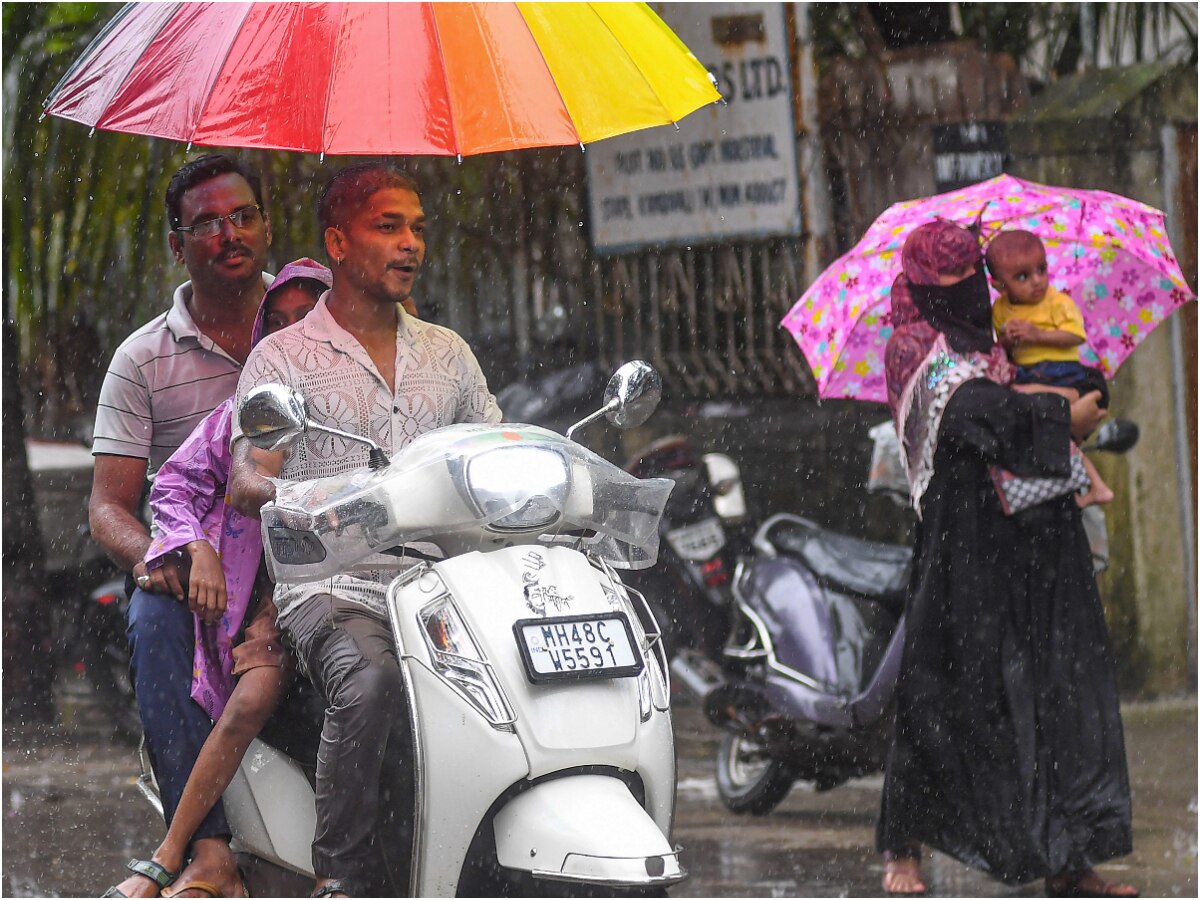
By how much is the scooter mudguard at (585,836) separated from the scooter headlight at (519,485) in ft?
1.65

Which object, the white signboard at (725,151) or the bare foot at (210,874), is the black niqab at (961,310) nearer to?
the bare foot at (210,874)

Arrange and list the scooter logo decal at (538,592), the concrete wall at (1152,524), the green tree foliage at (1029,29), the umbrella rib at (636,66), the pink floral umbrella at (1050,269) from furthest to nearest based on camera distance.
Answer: the green tree foliage at (1029,29) → the concrete wall at (1152,524) → the pink floral umbrella at (1050,269) → the umbrella rib at (636,66) → the scooter logo decal at (538,592)

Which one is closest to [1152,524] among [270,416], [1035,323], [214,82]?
[1035,323]

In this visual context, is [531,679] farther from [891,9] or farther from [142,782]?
[891,9]

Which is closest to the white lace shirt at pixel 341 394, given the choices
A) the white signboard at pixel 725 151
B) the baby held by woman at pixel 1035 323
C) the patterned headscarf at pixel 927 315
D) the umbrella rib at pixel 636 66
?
the umbrella rib at pixel 636 66

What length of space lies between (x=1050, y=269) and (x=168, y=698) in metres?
3.37

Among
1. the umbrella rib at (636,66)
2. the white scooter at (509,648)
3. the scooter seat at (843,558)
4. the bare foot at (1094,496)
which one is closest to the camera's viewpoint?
the white scooter at (509,648)

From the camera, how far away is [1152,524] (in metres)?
8.61

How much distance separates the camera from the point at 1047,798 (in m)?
5.17

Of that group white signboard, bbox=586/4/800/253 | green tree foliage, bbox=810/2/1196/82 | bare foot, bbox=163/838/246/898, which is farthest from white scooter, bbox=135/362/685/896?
green tree foliage, bbox=810/2/1196/82

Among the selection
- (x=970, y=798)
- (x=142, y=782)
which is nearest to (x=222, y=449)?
(x=142, y=782)

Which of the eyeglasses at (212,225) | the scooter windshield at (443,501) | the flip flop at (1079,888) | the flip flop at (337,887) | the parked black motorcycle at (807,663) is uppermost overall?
the eyeglasses at (212,225)

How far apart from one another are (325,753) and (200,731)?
23.5 inches

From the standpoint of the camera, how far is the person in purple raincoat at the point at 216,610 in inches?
148
